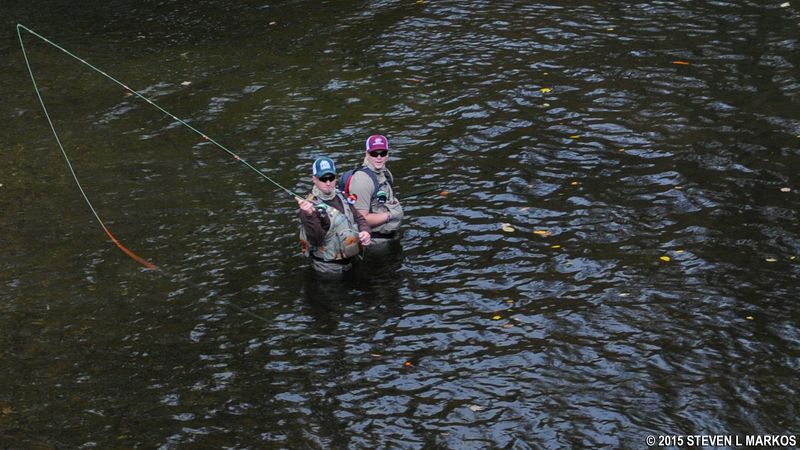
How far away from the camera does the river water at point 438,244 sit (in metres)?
8.80

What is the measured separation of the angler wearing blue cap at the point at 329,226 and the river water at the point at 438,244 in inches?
14.9

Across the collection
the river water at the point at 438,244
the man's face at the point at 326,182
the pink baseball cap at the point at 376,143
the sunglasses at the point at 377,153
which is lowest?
the river water at the point at 438,244

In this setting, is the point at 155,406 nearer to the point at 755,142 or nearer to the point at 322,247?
the point at 322,247

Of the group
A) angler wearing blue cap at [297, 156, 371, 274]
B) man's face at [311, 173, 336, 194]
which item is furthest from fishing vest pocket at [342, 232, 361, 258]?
man's face at [311, 173, 336, 194]

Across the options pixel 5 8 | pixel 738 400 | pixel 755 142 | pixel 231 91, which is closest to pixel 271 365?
pixel 738 400

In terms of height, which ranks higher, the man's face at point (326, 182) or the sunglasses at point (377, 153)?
the sunglasses at point (377, 153)

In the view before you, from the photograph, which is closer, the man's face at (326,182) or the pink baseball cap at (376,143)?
the man's face at (326,182)

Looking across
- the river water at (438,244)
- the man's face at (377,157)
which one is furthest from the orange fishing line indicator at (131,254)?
the man's face at (377,157)

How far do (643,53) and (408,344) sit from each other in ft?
30.4

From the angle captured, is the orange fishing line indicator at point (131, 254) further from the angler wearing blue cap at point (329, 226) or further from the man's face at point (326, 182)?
the man's face at point (326, 182)

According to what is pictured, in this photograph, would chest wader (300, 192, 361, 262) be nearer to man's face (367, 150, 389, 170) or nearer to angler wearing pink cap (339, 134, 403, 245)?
angler wearing pink cap (339, 134, 403, 245)

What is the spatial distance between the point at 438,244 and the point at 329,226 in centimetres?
151

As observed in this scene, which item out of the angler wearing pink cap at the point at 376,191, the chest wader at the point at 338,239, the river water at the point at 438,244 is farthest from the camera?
the angler wearing pink cap at the point at 376,191

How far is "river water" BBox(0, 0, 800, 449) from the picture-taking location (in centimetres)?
880
